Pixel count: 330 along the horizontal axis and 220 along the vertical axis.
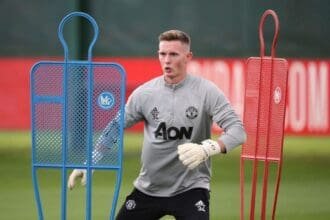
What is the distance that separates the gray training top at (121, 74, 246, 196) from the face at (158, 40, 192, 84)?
6 cm

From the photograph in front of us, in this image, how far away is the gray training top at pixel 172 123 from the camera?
240 inches

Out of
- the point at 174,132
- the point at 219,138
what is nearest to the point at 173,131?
the point at 174,132

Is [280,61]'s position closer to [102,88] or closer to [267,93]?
[267,93]

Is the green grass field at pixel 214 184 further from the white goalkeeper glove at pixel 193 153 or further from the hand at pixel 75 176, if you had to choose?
the white goalkeeper glove at pixel 193 153

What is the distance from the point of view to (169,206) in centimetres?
611

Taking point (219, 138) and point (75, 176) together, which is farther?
point (75, 176)

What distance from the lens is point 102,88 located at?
5.93 meters

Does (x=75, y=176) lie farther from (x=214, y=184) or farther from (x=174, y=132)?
(x=214, y=184)

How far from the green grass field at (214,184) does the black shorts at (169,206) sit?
2.83 meters

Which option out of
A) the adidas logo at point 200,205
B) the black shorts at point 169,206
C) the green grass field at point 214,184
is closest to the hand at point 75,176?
the black shorts at point 169,206

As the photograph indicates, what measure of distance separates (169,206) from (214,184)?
494cm

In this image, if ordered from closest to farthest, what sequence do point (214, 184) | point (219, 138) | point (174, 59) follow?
point (219, 138)
point (174, 59)
point (214, 184)

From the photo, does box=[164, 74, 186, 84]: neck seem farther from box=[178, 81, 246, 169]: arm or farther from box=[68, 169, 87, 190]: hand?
box=[68, 169, 87, 190]: hand

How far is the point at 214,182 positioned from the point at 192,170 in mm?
5046
